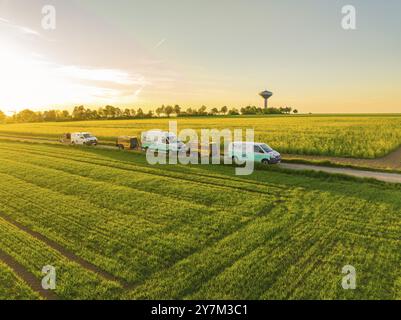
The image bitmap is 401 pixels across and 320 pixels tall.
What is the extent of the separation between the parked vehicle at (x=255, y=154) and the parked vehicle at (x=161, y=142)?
6394 mm

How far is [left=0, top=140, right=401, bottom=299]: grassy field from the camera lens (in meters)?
7.67

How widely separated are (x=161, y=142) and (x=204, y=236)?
61.2ft

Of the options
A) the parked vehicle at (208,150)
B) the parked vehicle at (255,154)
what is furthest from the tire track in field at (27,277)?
the parked vehicle at (208,150)

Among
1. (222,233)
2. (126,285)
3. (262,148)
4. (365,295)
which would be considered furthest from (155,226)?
(262,148)

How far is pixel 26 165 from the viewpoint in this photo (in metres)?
24.0

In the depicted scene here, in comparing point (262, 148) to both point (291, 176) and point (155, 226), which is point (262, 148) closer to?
point (291, 176)

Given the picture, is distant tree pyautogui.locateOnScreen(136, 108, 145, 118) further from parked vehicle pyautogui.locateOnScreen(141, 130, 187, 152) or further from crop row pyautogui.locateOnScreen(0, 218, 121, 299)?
crop row pyautogui.locateOnScreen(0, 218, 121, 299)

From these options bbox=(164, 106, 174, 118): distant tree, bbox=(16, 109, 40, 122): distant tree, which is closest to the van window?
bbox=(164, 106, 174, 118): distant tree

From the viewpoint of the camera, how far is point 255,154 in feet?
73.2

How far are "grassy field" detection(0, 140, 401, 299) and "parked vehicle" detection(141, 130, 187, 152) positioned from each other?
30.5 feet

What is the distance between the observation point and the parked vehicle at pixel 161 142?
27.6m

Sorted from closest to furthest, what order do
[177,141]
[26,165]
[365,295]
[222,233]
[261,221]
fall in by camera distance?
[365,295] → [222,233] → [261,221] → [26,165] → [177,141]

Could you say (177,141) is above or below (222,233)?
above

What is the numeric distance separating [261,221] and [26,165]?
20773 millimetres
